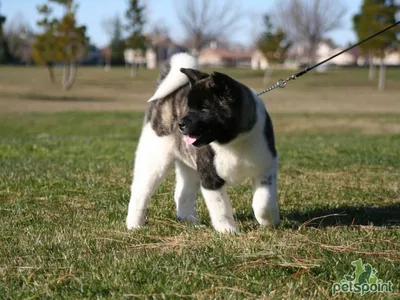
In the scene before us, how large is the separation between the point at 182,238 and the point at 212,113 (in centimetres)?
104

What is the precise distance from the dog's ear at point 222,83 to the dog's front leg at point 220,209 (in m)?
0.88

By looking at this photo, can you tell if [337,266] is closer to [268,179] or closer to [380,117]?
[268,179]

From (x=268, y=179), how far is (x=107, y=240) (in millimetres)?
1439

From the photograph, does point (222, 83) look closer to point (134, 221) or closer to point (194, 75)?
point (194, 75)

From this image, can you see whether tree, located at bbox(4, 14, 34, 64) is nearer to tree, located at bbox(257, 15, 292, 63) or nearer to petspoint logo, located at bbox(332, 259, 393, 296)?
tree, located at bbox(257, 15, 292, 63)

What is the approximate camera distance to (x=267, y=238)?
4977 mm

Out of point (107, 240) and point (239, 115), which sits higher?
point (239, 115)

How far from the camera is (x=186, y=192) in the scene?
20.5 ft

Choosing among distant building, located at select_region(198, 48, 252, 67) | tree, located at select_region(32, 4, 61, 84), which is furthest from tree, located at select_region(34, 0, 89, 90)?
distant building, located at select_region(198, 48, 252, 67)

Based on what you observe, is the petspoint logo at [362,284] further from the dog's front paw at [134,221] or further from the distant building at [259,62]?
the distant building at [259,62]

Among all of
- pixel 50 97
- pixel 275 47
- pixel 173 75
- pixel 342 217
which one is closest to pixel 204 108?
pixel 173 75

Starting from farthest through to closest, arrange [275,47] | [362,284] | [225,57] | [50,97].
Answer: [225,57] → [275,47] → [50,97] → [362,284]

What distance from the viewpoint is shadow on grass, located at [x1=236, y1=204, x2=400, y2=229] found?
5.80m

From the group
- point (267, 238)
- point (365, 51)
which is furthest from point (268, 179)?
point (365, 51)
